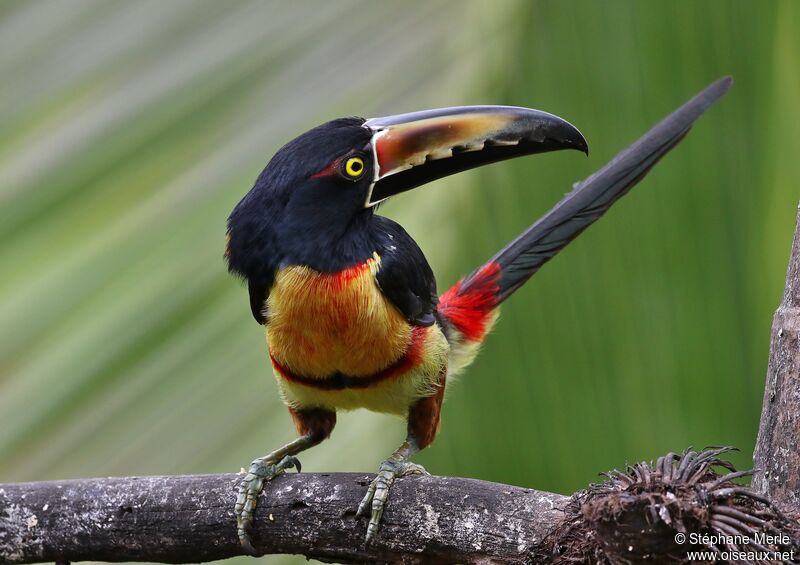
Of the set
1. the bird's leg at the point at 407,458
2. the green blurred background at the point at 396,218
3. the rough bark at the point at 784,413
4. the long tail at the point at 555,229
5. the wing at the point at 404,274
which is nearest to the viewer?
the rough bark at the point at 784,413

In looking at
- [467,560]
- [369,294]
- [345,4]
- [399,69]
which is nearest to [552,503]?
[467,560]

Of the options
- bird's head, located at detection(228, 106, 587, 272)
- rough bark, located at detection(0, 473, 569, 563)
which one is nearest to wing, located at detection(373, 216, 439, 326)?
bird's head, located at detection(228, 106, 587, 272)

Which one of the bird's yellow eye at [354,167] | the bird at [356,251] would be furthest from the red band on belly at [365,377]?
the bird's yellow eye at [354,167]

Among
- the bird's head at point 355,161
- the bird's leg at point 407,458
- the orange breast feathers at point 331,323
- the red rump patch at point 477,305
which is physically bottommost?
the bird's leg at point 407,458

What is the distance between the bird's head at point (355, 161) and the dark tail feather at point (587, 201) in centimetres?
37

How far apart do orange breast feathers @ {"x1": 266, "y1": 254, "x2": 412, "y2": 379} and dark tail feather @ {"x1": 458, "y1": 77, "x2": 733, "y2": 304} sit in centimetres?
58

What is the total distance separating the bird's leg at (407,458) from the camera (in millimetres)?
2145

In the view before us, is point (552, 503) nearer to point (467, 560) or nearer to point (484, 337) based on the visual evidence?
point (467, 560)

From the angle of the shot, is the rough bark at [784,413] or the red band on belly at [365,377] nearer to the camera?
the rough bark at [784,413]

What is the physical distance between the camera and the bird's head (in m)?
2.29

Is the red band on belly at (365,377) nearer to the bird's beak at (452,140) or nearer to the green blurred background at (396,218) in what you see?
the green blurred background at (396,218)

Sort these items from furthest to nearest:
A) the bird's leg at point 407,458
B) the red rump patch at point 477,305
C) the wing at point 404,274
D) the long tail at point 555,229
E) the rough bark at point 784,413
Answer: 1. the red rump patch at point 477,305
2. the long tail at point 555,229
3. the wing at point 404,274
4. the bird's leg at point 407,458
5. the rough bark at point 784,413

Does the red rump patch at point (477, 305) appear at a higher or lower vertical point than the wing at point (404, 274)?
lower

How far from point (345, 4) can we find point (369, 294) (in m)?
0.69
